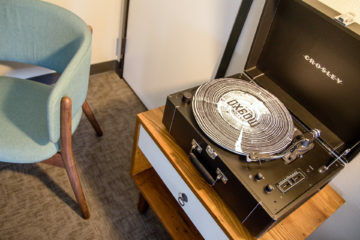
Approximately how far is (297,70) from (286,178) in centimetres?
33

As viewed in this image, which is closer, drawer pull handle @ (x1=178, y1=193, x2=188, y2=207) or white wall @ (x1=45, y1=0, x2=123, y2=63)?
drawer pull handle @ (x1=178, y1=193, x2=188, y2=207)

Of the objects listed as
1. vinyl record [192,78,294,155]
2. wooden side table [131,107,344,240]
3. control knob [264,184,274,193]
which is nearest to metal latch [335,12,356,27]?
vinyl record [192,78,294,155]

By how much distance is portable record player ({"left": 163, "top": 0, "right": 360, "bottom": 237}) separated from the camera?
71 cm

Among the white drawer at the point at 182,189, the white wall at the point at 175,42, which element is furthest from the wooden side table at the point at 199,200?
the white wall at the point at 175,42

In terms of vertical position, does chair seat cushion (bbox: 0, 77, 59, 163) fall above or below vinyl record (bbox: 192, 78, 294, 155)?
below

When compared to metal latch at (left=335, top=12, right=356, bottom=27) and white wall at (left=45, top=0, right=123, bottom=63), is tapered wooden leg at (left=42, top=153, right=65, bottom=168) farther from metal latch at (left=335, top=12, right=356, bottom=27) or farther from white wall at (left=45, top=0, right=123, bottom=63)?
metal latch at (left=335, top=12, right=356, bottom=27)

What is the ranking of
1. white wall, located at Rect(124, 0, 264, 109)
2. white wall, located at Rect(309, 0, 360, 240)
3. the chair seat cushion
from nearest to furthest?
white wall, located at Rect(309, 0, 360, 240) < the chair seat cushion < white wall, located at Rect(124, 0, 264, 109)

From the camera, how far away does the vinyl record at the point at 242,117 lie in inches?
30.0

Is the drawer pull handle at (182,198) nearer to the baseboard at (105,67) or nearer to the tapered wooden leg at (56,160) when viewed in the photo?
the tapered wooden leg at (56,160)

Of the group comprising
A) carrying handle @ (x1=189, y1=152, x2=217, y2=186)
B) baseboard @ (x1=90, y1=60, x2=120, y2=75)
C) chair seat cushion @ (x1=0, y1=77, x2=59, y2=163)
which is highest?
carrying handle @ (x1=189, y1=152, x2=217, y2=186)

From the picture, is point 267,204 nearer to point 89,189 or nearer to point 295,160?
point 295,160

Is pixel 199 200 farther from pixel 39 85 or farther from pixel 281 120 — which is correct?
pixel 39 85

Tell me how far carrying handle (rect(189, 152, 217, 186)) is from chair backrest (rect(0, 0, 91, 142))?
448 millimetres

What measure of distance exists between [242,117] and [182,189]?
11.3 inches
